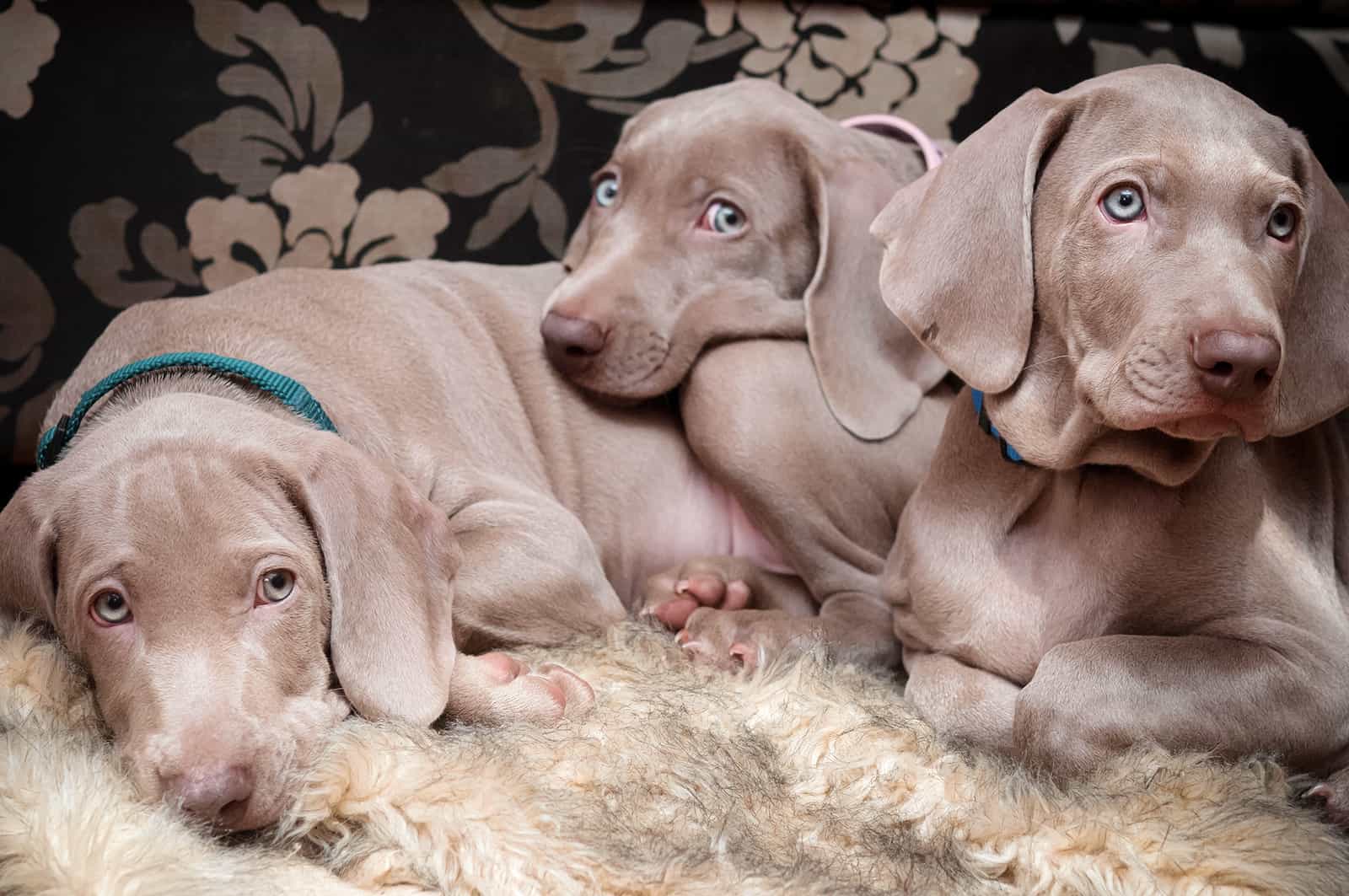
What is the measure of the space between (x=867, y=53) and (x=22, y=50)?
2.06 metres

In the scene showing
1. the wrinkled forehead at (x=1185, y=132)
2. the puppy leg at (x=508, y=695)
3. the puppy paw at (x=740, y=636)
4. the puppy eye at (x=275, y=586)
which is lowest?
the puppy paw at (x=740, y=636)

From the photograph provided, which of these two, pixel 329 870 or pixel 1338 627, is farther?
pixel 1338 627

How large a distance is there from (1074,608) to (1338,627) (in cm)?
40

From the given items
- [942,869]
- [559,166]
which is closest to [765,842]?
[942,869]

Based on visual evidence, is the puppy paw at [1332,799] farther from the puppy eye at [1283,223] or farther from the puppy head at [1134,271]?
the puppy eye at [1283,223]

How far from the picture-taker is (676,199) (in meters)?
2.90

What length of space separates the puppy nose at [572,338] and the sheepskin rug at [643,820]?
94 cm

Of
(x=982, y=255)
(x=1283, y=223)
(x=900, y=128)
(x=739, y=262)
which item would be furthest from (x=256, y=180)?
(x=1283, y=223)

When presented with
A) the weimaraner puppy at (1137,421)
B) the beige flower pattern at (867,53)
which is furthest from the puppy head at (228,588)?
the beige flower pattern at (867,53)

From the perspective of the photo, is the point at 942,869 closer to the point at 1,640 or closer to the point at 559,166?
the point at 1,640

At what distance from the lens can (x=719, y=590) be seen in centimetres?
282

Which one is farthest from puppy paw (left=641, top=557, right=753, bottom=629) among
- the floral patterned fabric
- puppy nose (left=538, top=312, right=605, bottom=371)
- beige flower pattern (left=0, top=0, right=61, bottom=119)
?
beige flower pattern (left=0, top=0, right=61, bottom=119)

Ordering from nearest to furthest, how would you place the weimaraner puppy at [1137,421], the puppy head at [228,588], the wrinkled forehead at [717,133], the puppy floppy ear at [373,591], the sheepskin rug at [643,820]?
the sheepskin rug at [643,820] → the puppy head at [228,588] → the weimaraner puppy at [1137,421] → the puppy floppy ear at [373,591] → the wrinkled forehead at [717,133]

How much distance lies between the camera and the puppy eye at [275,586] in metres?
1.94
